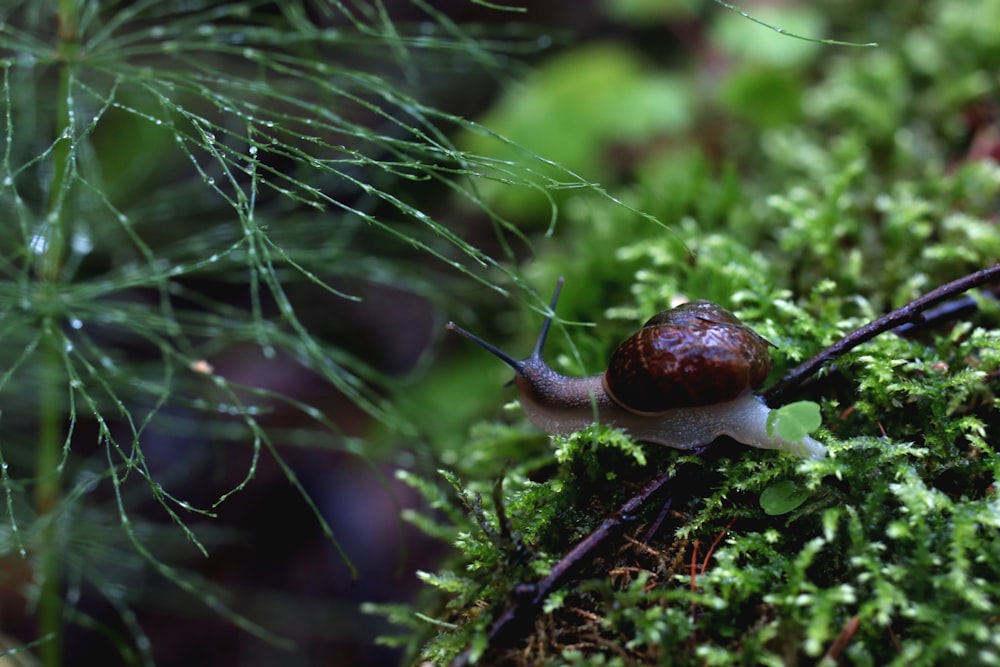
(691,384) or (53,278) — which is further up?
(53,278)

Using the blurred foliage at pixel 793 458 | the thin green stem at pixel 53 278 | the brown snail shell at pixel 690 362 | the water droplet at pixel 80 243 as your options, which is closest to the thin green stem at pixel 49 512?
the thin green stem at pixel 53 278

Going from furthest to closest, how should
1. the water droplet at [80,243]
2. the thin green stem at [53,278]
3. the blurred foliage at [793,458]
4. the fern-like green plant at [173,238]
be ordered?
1. the water droplet at [80,243]
2. the thin green stem at [53,278]
3. the fern-like green plant at [173,238]
4. the blurred foliage at [793,458]

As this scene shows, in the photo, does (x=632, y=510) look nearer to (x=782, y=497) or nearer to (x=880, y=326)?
(x=782, y=497)

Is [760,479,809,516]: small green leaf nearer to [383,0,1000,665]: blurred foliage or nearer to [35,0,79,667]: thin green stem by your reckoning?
[383,0,1000,665]: blurred foliage

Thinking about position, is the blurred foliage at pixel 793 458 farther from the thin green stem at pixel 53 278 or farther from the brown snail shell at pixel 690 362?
Result: the thin green stem at pixel 53 278

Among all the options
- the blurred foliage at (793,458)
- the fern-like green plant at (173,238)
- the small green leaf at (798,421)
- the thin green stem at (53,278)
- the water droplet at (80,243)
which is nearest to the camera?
the blurred foliage at (793,458)

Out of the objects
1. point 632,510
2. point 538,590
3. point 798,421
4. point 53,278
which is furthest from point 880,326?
point 53,278
